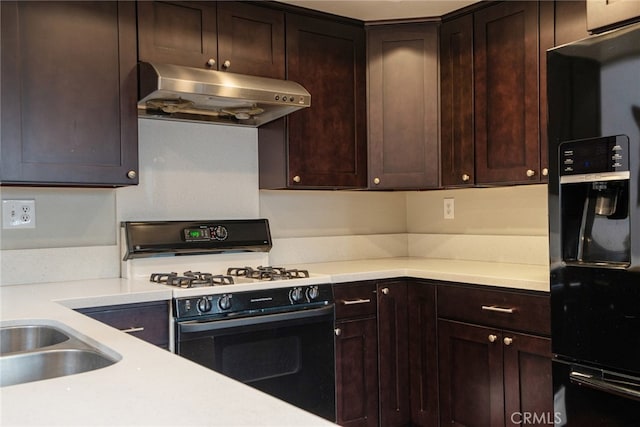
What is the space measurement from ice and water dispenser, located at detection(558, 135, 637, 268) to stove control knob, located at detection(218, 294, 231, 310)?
1.22 m

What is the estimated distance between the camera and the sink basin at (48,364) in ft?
3.64

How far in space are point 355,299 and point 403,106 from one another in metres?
1.05

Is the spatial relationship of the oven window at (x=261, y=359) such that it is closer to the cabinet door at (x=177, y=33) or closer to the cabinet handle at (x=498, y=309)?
the cabinet handle at (x=498, y=309)

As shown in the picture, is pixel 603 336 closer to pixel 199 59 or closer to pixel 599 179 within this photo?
pixel 599 179

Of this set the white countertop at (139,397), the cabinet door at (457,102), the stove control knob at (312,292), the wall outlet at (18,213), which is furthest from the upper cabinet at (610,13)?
the wall outlet at (18,213)

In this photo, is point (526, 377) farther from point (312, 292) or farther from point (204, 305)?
point (204, 305)

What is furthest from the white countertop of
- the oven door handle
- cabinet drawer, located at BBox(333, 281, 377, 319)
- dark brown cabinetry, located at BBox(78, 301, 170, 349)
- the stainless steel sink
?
cabinet drawer, located at BBox(333, 281, 377, 319)

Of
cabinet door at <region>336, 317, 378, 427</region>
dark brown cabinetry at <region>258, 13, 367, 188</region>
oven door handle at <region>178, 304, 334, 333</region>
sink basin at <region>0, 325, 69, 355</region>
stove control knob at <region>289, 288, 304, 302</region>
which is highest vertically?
dark brown cabinetry at <region>258, 13, 367, 188</region>

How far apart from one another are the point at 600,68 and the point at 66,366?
173 centimetres

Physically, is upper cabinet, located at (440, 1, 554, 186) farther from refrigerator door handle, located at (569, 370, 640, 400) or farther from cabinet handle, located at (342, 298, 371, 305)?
refrigerator door handle, located at (569, 370, 640, 400)

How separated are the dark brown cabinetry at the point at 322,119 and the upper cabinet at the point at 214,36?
0.11 meters

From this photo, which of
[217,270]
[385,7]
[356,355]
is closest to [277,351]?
[356,355]

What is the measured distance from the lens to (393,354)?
2.57 metres

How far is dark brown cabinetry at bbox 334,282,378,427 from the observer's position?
7.97ft
